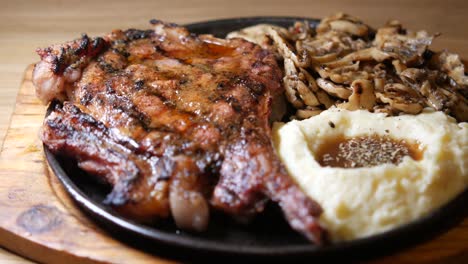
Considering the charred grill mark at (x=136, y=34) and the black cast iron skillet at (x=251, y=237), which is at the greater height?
the charred grill mark at (x=136, y=34)

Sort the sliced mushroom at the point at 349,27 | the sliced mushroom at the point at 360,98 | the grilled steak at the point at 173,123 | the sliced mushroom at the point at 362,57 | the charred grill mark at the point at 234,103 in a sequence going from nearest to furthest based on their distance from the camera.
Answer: the grilled steak at the point at 173,123 < the charred grill mark at the point at 234,103 < the sliced mushroom at the point at 360,98 < the sliced mushroom at the point at 362,57 < the sliced mushroom at the point at 349,27

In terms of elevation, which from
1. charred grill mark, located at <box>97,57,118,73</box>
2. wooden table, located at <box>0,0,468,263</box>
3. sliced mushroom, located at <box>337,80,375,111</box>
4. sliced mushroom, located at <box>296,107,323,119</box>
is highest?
charred grill mark, located at <box>97,57,118,73</box>

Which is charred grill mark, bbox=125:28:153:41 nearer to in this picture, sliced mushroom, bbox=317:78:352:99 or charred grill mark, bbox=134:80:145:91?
charred grill mark, bbox=134:80:145:91

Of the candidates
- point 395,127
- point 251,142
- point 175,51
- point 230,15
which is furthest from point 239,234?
point 230,15

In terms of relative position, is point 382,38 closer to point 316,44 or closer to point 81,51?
point 316,44

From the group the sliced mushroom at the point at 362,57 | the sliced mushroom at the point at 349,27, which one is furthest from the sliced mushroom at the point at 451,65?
the sliced mushroom at the point at 349,27

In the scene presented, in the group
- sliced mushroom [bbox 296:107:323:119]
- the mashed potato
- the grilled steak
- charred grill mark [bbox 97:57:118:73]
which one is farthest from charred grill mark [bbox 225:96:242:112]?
charred grill mark [bbox 97:57:118:73]

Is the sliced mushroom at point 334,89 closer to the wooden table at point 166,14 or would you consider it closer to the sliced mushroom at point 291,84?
the sliced mushroom at point 291,84

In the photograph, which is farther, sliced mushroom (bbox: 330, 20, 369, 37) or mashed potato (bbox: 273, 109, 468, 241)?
sliced mushroom (bbox: 330, 20, 369, 37)
